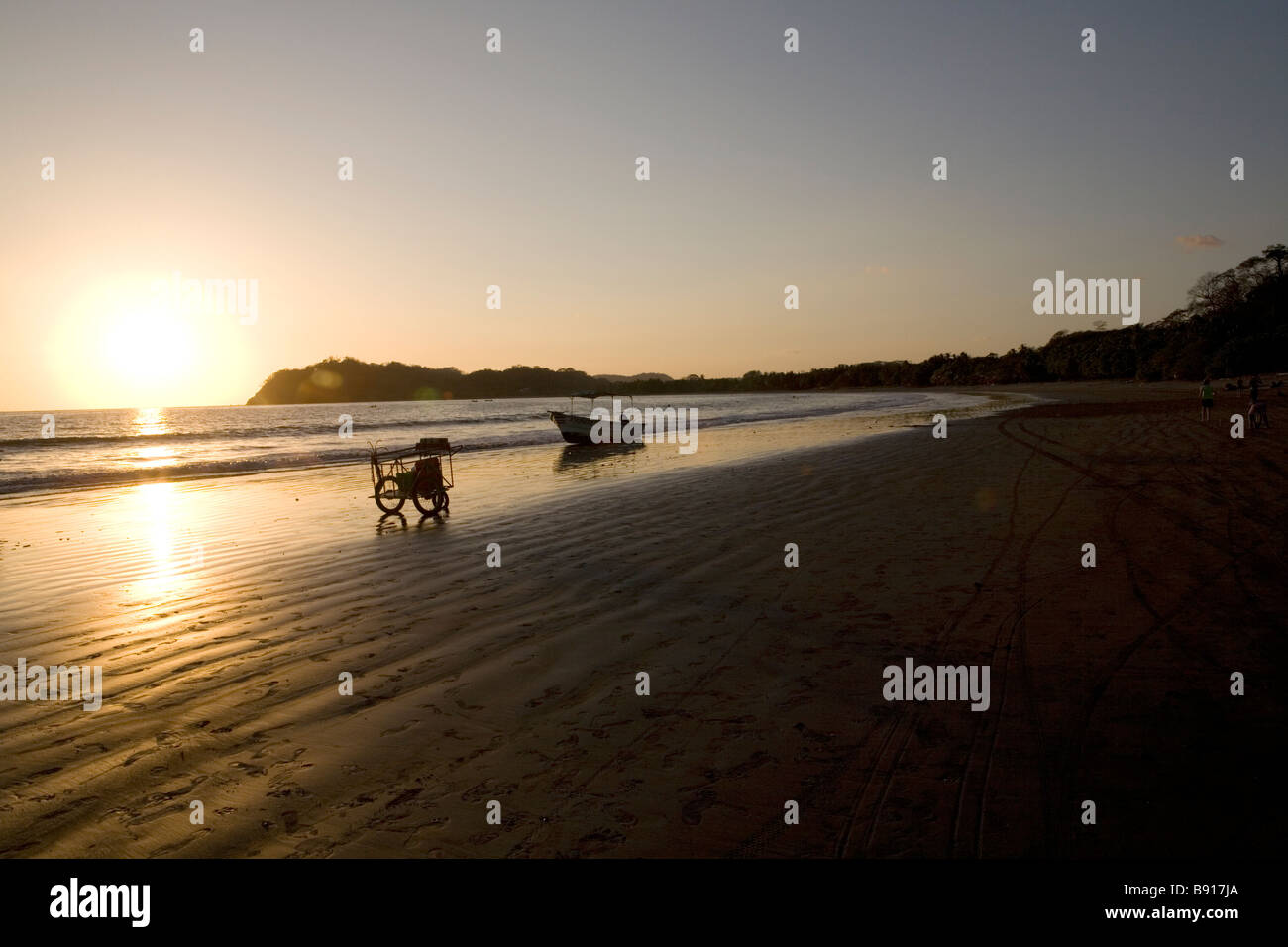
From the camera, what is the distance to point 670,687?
553cm

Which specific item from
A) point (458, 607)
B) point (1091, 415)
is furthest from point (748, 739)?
point (1091, 415)

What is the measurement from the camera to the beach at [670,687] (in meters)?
3.68

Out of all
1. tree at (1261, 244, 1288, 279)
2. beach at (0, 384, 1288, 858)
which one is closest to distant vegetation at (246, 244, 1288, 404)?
tree at (1261, 244, 1288, 279)

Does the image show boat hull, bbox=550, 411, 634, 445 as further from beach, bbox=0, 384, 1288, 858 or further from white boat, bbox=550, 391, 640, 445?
beach, bbox=0, 384, 1288, 858

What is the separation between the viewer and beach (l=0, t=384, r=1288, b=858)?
3.68 metres
